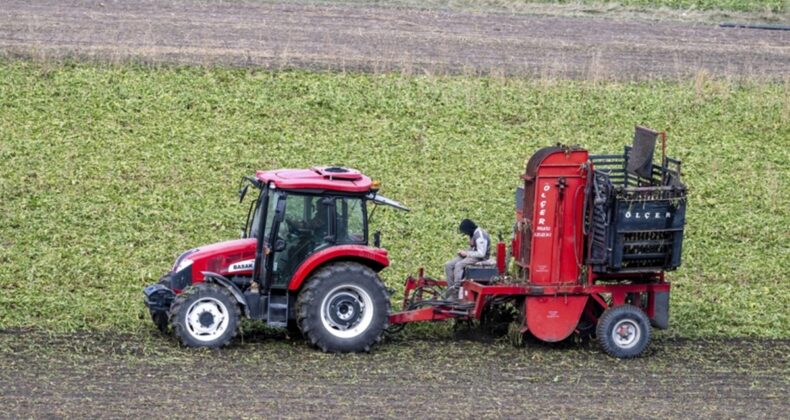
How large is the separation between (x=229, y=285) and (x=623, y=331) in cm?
456

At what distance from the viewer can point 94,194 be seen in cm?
2128

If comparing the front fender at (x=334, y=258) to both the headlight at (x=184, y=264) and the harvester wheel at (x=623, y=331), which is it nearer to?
the headlight at (x=184, y=264)

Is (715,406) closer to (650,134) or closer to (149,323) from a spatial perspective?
(650,134)

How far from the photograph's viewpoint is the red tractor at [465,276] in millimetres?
14914

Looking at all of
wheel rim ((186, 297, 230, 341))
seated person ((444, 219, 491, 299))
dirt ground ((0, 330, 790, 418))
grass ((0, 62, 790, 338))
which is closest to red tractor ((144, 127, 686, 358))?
wheel rim ((186, 297, 230, 341))

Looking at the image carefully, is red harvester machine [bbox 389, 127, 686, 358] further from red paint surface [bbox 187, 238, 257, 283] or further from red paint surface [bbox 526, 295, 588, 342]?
red paint surface [bbox 187, 238, 257, 283]

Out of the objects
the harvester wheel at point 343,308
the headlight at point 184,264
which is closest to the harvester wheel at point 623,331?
the harvester wheel at point 343,308

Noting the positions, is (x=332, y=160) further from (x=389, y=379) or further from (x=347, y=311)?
(x=389, y=379)

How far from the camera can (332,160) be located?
2352cm

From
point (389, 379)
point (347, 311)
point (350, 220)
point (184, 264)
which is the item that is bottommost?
point (389, 379)

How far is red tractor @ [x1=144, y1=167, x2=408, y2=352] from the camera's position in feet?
48.7

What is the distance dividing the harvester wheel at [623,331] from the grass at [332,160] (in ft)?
4.66

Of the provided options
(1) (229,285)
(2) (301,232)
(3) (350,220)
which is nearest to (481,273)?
(3) (350,220)

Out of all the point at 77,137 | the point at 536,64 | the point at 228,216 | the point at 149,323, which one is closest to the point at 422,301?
the point at 149,323
